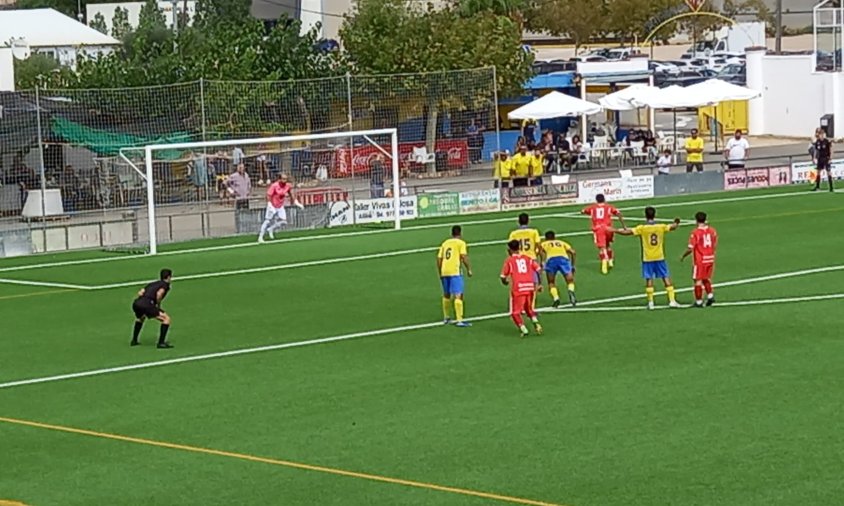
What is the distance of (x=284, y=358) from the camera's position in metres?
24.8

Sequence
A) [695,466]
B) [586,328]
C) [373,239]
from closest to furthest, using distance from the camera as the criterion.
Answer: [695,466] → [586,328] → [373,239]

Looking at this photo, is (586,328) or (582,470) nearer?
(582,470)

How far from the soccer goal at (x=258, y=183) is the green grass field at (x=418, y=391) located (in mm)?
6795

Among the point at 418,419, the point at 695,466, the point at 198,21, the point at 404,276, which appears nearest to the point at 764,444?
the point at 695,466

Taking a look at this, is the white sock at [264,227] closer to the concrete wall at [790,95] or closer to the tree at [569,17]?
the concrete wall at [790,95]

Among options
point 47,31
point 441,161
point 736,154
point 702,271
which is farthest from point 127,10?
point 702,271

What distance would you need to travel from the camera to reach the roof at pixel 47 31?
67188mm

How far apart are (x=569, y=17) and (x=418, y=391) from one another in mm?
73460

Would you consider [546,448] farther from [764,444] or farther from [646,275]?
[646,275]

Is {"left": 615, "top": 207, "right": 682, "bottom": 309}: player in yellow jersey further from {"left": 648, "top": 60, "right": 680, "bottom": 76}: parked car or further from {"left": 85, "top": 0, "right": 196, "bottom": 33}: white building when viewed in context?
{"left": 85, "top": 0, "right": 196, "bottom": 33}: white building

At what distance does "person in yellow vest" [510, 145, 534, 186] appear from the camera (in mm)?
49281

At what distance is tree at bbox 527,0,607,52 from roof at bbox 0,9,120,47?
31441 mm

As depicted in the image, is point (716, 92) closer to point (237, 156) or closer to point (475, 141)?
point (475, 141)

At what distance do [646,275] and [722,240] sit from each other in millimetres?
11874
